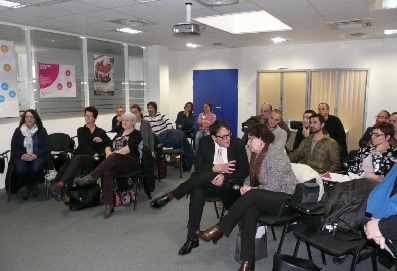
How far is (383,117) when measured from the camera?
16.7ft

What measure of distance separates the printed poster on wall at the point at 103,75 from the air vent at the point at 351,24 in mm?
4531

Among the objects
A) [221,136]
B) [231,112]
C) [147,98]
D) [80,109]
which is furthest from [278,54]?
[221,136]

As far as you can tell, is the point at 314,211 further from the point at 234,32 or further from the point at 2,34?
the point at 2,34

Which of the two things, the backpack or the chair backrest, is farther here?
the chair backrest

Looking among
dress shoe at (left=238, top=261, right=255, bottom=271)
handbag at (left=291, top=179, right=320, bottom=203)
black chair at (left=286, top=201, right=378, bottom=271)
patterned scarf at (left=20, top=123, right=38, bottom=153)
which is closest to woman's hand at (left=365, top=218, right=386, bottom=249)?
black chair at (left=286, top=201, right=378, bottom=271)

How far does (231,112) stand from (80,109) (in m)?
3.96

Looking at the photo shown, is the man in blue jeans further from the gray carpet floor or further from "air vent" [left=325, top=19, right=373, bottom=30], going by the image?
"air vent" [left=325, top=19, right=373, bottom=30]

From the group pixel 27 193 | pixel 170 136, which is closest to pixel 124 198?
pixel 27 193

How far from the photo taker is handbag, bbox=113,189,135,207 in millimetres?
4383

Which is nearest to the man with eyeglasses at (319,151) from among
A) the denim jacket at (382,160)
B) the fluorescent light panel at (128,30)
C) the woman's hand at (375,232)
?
the denim jacket at (382,160)

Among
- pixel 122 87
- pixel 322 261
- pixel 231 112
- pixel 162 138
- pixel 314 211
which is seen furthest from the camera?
pixel 231 112

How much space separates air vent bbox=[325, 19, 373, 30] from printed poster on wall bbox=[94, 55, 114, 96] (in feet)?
14.9

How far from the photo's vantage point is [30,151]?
4.98m

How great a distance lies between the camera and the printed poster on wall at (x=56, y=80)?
6.07 metres
